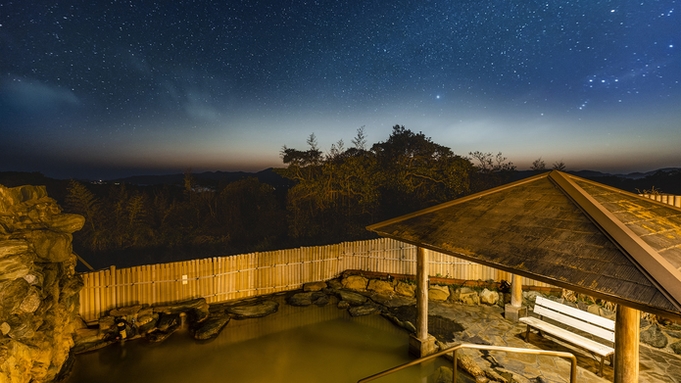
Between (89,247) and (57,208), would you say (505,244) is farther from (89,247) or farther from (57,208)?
(89,247)

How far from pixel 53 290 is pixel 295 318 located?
5.76 meters

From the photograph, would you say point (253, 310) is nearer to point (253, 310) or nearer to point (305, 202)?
point (253, 310)

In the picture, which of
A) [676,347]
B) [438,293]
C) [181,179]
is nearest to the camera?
[676,347]

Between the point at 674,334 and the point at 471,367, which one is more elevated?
the point at 674,334

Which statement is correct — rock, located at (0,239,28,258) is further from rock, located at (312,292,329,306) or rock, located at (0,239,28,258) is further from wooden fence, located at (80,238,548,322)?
rock, located at (312,292,329,306)

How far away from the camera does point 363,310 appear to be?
977 centimetres

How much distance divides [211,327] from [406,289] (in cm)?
622

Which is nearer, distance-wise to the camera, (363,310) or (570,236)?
(570,236)

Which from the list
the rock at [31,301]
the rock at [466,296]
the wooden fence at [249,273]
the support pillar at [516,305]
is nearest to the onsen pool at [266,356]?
the wooden fence at [249,273]

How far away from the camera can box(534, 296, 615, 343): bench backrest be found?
619 cm

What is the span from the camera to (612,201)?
5312 millimetres

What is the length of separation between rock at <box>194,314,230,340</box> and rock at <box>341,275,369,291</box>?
13.7 feet

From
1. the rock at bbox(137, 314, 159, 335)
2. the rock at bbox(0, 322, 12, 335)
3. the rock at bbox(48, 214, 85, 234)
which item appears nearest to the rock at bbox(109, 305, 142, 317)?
the rock at bbox(137, 314, 159, 335)

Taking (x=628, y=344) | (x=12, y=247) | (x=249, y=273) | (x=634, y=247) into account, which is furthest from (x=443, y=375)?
(x=12, y=247)
